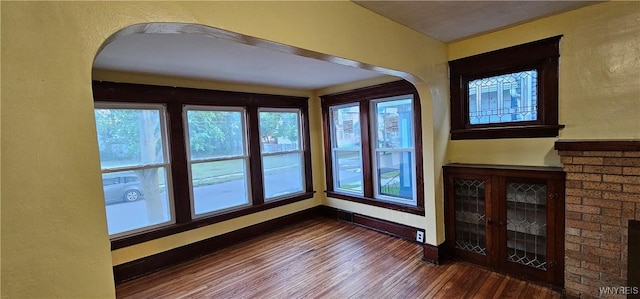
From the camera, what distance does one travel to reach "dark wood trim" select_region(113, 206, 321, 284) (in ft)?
10.6

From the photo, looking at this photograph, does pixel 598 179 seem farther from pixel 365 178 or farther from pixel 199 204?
pixel 199 204

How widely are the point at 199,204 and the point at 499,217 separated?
366cm

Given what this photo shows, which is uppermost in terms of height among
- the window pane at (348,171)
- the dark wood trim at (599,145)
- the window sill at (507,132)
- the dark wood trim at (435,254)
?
the window sill at (507,132)

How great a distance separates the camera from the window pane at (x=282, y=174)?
183 inches

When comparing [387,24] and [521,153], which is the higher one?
[387,24]

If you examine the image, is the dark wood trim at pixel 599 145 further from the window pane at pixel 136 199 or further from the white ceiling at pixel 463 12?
the window pane at pixel 136 199

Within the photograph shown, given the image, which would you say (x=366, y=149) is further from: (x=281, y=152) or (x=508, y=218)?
(x=508, y=218)

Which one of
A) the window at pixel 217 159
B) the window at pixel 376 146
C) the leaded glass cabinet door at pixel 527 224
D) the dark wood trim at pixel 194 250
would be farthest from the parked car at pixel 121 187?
the leaded glass cabinet door at pixel 527 224

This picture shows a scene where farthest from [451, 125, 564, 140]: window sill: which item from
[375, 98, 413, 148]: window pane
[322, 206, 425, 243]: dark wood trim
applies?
[322, 206, 425, 243]: dark wood trim

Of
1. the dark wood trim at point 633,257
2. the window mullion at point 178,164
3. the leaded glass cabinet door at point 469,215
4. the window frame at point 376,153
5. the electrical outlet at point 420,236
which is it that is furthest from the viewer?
the window frame at point 376,153

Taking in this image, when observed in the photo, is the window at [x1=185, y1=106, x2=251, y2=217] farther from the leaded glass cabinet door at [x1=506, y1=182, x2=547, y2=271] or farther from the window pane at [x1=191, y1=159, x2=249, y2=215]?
the leaded glass cabinet door at [x1=506, y1=182, x2=547, y2=271]

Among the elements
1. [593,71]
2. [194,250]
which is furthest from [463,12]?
[194,250]

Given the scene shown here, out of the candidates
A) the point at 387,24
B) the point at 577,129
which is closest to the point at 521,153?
the point at 577,129

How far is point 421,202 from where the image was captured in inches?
150
